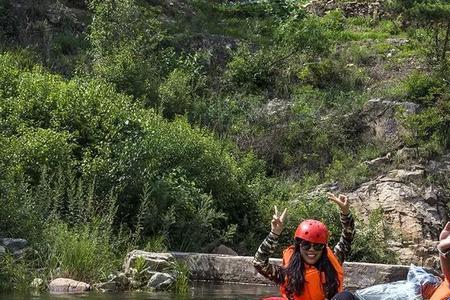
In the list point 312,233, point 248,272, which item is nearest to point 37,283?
point 248,272

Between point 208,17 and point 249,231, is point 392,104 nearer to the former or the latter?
point 249,231

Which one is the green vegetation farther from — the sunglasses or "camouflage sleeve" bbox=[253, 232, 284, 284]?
the sunglasses

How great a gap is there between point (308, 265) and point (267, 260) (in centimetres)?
34

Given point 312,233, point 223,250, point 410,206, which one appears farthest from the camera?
point 410,206

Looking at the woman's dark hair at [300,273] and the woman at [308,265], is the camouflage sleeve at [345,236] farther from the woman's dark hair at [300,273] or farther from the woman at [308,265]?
the woman's dark hair at [300,273]

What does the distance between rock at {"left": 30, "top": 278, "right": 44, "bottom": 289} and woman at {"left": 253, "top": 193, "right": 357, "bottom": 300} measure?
162 inches

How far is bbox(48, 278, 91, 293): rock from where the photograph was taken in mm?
9617

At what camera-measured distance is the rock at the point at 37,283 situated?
9.62m

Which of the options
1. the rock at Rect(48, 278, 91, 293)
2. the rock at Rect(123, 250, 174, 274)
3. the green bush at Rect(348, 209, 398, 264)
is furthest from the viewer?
the green bush at Rect(348, 209, 398, 264)

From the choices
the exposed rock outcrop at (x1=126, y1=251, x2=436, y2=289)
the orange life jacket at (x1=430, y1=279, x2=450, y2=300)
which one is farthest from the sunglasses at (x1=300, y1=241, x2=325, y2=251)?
the exposed rock outcrop at (x1=126, y1=251, x2=436, y2=289)

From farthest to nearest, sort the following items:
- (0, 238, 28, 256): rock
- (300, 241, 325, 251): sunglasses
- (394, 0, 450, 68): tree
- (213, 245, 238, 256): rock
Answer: (394, 0, 450, 68): tree < (213, 245, 238, 256): rock < (0, 238, 28, 256): rock < (300, 241, 325, 251): sunglasses

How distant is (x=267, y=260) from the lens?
617 cm

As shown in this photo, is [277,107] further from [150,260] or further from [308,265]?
[308,265]

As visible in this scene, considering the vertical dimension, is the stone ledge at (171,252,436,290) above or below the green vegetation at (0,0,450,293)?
below
